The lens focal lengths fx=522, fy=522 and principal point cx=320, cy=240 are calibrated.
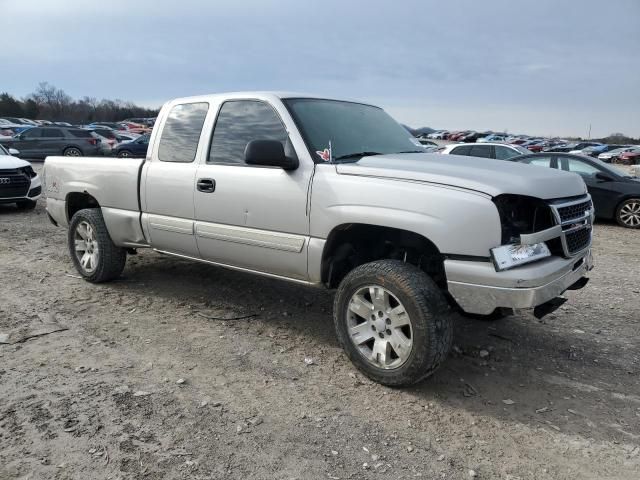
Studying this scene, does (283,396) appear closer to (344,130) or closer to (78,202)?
(344,130)

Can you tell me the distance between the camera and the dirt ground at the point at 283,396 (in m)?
2.69

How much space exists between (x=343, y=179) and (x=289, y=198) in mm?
467

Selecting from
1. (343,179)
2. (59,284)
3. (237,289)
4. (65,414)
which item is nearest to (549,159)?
(237,289)

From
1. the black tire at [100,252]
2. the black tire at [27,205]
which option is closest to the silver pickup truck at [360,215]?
the black tire at [100,252]

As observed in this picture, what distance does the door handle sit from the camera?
166 inches

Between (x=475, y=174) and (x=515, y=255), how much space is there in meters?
0.57

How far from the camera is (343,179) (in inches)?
138

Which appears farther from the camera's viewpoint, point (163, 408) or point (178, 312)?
point (178, 312)

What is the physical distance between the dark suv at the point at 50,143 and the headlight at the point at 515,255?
2156cm

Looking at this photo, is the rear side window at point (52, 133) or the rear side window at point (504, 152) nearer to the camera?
the rear side window at point (504, 152)

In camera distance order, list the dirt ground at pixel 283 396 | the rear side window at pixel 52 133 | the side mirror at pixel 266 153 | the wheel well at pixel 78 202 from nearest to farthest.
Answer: the dirt ground at pixel 283 396 → the side mirror at pixel 266 153 → the wheel well at pixel 78 202 → the rear side window at pixel 52 133

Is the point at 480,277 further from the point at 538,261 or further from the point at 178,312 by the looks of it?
the point at 178,312

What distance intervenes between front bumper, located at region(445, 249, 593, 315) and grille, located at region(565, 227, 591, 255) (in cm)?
31

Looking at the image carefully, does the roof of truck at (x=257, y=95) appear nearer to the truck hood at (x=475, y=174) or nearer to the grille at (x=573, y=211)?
the truck hood at (x=475, y=174)
